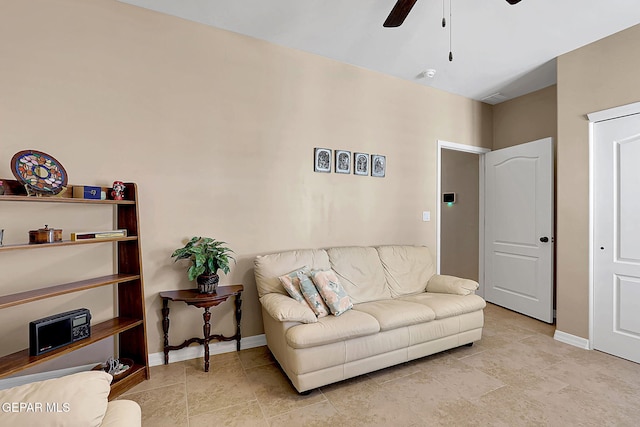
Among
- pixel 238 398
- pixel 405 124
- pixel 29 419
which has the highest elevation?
pixel 405 124

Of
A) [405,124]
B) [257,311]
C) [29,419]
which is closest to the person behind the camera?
[29,419]

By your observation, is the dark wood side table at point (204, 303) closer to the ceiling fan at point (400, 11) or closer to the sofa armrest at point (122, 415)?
the sofa armrest at point (122, 415)

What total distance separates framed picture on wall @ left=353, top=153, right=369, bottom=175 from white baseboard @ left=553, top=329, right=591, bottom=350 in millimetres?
2535

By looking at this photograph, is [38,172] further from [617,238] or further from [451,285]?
[617,238]

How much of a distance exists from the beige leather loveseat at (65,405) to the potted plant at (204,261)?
1.28m

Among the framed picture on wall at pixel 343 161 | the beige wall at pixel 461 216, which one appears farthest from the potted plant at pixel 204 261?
the beige wall at pixel 461 216

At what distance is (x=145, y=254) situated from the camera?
243 centimetres

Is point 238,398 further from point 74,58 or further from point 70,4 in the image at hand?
point 70,4

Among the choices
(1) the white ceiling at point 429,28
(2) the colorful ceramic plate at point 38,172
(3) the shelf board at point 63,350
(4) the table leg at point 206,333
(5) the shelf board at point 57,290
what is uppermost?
(1) the white ceiling at point 429,28

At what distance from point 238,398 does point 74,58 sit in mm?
2699

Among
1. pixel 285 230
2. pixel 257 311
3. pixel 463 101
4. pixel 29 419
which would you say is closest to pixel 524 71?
pixel 463 101

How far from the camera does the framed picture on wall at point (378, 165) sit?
344 cm

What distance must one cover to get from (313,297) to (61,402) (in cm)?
160

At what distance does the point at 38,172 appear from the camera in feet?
6.01
